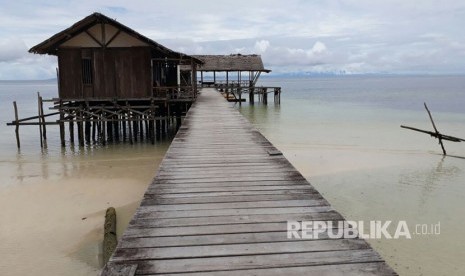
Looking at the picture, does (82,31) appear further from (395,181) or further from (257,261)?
(257,261)

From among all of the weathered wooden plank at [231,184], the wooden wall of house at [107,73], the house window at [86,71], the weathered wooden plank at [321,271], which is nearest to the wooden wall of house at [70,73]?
the wooden wall of house at [107,73]

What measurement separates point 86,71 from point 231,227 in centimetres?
1523

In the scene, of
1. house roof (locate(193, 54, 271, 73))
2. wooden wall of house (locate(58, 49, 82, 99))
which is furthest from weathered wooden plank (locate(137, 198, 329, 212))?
house roof (locate(193, 54, 271, 73))

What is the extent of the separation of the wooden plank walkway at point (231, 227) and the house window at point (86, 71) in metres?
11.9

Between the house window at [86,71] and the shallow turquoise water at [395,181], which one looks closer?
the shallow turquoise water at [395,181]

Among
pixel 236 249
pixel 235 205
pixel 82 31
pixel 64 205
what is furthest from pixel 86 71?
pixel 236 249

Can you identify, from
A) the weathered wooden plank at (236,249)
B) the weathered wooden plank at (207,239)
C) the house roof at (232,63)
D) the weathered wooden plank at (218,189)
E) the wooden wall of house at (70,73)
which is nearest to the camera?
the weathered wooden plank at (236,249)

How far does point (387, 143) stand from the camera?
62.1ft

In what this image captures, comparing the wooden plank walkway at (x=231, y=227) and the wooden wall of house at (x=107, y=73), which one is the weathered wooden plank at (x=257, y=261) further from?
the wooden wall of house at (x=107, y=73)

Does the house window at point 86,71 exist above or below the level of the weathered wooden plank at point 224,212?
above

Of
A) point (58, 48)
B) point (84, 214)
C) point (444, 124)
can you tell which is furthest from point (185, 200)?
point (444, 124)

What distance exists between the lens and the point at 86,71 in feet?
56.1

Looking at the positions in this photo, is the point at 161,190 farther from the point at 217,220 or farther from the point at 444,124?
the point at 444,124

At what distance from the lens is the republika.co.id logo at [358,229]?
3.58 metres
